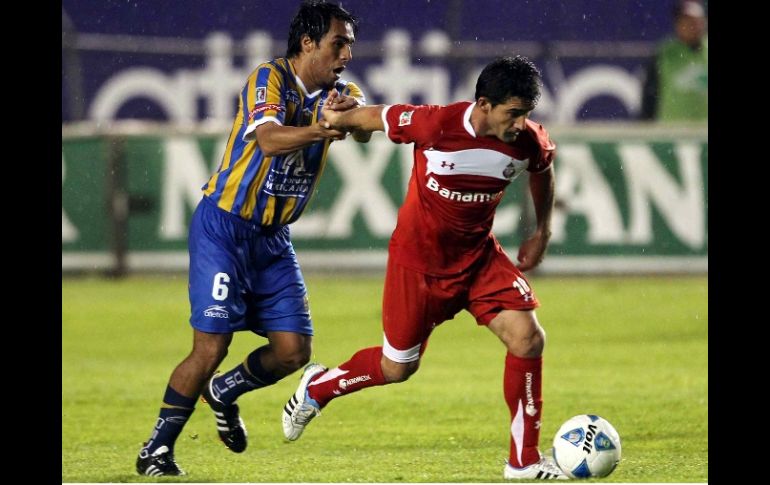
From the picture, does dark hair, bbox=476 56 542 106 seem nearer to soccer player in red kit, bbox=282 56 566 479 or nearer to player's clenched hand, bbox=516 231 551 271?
soccer player in red kit, bbox=282 56 566 479

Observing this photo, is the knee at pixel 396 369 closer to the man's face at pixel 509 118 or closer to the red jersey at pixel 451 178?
the red jersey at pixel 451 178

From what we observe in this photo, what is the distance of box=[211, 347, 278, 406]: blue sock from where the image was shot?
24.2 ft

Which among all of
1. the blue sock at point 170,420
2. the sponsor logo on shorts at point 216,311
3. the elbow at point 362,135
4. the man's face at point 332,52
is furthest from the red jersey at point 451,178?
the blue sock at point 170,420

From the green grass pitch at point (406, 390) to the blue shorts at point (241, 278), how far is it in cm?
72

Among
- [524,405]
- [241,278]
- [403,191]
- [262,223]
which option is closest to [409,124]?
[262,223]

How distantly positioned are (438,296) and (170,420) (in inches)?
54.4

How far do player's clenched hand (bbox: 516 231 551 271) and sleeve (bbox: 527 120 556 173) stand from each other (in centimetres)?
41

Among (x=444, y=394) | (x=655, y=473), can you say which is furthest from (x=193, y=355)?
(x=444, y=394)

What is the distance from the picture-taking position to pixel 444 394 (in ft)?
31.2

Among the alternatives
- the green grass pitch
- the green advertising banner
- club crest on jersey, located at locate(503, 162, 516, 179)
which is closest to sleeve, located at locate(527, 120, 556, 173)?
club crest on jersey, located at locate(503, 162, 516, 179)

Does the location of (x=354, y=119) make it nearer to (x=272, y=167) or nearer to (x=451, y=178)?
(x=451, y=178)

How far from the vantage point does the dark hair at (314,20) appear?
6.93 meters

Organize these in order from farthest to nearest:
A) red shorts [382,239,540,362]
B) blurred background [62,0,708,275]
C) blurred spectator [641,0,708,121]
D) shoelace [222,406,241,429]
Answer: blurred background [62,0,708,275] → blurred spectator [641,0,708,121] → shoelace [222,406,241,429] → red shorts [382,239,540,362]

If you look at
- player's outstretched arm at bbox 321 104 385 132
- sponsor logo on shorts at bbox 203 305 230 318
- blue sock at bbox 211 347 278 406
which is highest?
player's outstretched arm at bbox 321 104 385 132
